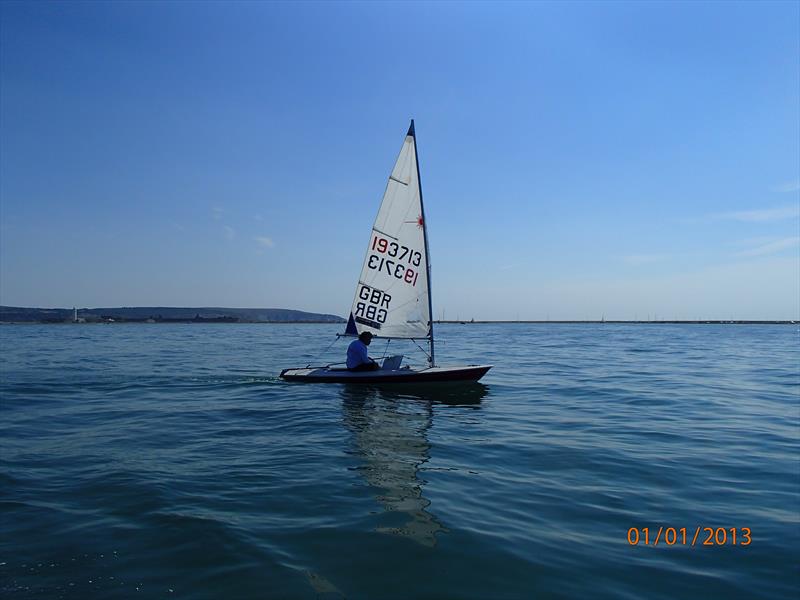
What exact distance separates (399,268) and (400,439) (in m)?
10.5

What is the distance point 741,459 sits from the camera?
10.2 meters

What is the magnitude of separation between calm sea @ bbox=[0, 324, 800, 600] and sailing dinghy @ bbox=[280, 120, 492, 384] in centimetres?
546

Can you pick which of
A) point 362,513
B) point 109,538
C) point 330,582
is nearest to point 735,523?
point 362,513

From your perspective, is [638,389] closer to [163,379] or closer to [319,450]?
[319,450]

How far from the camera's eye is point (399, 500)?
7.86m

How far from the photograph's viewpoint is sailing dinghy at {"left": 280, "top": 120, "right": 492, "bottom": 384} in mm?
21328

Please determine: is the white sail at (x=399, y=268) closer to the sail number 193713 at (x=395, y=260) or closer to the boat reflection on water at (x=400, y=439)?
the sail number 193713 at (x=395, y=260)

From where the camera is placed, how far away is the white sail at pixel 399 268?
2136 cm
